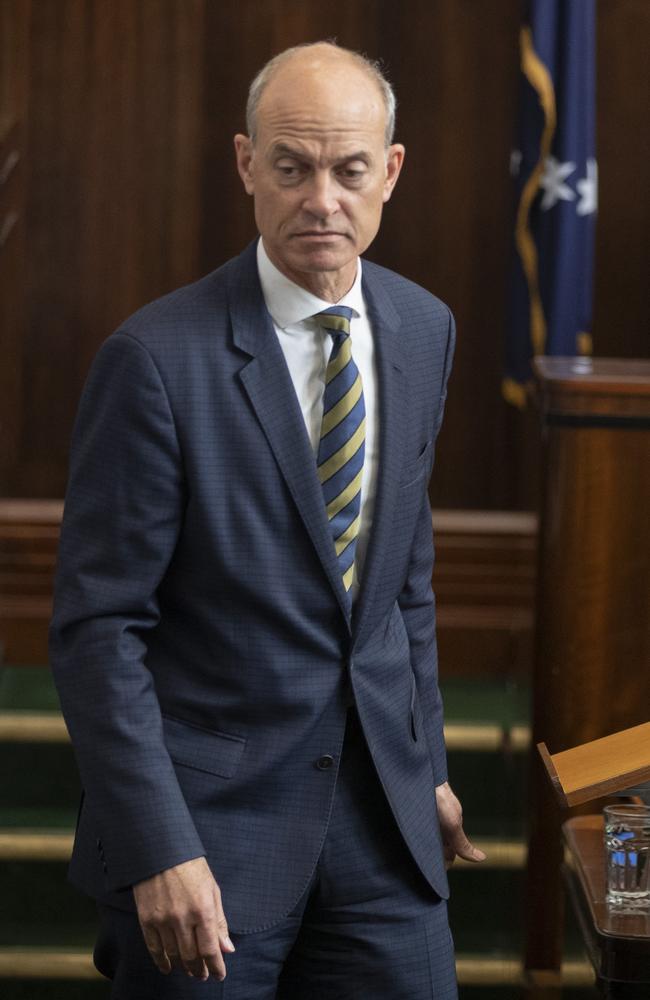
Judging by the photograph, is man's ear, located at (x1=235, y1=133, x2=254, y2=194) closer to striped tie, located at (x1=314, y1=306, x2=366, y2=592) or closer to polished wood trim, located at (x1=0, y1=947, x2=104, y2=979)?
striped tie, located at (x1=314, y1=306, x2=366, y2=592)

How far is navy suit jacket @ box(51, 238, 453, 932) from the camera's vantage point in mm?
1671

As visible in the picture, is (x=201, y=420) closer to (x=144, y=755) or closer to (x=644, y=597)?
(x=144, y=755)

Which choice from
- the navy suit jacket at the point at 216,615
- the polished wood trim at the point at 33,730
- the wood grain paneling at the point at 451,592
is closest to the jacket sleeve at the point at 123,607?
the navy suit jacket at the point at 216,615

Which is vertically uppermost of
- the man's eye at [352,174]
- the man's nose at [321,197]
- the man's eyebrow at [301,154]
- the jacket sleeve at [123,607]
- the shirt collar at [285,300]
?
the man's eyebrow at [301,154]

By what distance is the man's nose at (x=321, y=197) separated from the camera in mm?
1707

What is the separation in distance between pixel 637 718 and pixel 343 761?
1.37 metres

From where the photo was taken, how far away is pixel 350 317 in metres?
1.82

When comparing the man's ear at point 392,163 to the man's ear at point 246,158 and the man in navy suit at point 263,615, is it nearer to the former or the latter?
the man in navy suit at point 263,615

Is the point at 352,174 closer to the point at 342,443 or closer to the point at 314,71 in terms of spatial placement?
the point at 314,71

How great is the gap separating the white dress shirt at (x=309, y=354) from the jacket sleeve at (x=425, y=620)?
0.14 m

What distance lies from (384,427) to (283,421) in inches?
5.9

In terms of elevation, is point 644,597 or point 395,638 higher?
point 395,638

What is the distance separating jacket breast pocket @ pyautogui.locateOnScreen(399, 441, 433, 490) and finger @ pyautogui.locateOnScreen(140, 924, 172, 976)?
1.92ft

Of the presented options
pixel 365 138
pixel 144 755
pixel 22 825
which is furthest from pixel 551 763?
pixel 22 825
